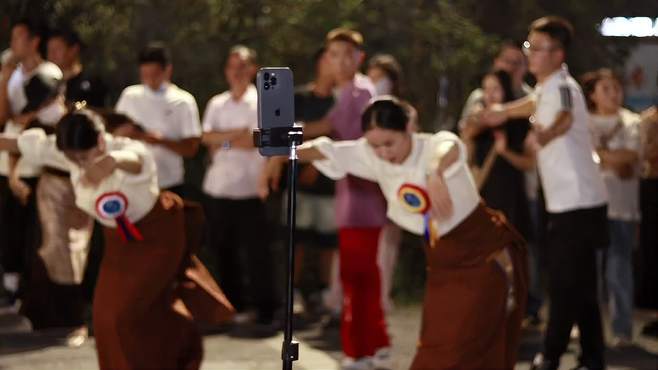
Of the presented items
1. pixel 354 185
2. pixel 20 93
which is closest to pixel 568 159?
pixel 354 185

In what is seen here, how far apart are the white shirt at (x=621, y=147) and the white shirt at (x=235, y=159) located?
2239mm

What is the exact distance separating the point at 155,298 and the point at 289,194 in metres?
2.08

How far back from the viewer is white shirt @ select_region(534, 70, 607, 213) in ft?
26.0

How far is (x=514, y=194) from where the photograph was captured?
9.80m

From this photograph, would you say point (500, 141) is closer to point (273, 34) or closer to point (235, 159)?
A: point (235, 159)

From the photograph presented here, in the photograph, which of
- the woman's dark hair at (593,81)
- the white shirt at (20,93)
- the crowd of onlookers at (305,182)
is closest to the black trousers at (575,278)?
the crowd of onlookers at (305,182)

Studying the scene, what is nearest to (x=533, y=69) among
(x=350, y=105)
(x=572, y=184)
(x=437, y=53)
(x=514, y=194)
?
(x=572, y=184)

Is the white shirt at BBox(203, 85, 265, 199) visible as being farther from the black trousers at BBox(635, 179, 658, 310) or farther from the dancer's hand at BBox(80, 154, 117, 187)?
the dancer's hand at BBox(80, 154, 117, 187)

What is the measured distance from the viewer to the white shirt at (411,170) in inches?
270

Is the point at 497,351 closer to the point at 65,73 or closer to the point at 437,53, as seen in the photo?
the point at 65,73

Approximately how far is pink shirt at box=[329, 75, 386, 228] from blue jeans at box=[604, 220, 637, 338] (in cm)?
171

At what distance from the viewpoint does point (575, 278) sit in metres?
7.97

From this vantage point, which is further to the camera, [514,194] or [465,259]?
[514,194]

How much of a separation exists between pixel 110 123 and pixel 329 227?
1856mm
